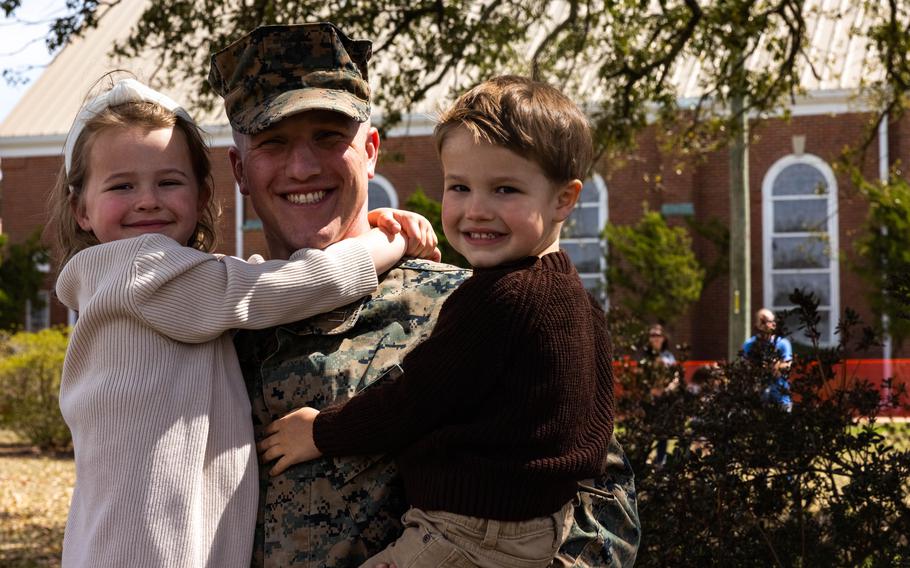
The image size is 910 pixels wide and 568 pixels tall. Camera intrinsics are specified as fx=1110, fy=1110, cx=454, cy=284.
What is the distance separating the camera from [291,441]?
2.37 m

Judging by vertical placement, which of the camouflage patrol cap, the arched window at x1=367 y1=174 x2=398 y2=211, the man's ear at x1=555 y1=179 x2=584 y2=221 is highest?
the arched window at x1=367 y1=174 x2=398 y2=211

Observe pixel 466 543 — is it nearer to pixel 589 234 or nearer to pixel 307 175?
pixel 307 175

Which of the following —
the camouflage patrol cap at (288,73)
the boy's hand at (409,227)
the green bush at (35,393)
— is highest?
the camouflage patrol cap at (288,73)

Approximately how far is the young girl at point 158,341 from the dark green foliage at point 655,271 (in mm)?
20696

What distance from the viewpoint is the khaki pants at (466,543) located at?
7.25 ft

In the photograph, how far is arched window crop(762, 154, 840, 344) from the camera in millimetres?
24875

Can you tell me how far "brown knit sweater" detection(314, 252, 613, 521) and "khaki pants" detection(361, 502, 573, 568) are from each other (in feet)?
0.08

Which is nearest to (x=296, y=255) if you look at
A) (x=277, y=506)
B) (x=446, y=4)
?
(x=277, y=506)

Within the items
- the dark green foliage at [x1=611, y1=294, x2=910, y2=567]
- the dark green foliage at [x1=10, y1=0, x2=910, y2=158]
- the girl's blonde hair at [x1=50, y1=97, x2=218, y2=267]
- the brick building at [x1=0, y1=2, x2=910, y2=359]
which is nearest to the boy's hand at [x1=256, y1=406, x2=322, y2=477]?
the girl's blonde hair at [x1=50, y1=97, x2=218, y2=267]

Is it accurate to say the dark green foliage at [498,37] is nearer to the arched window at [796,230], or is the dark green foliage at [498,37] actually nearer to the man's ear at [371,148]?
the man's ear at [371,148]

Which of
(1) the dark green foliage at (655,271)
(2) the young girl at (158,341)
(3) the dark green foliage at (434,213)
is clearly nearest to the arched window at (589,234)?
(1) the dark green foliage at (655,271)

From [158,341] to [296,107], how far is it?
628 mm

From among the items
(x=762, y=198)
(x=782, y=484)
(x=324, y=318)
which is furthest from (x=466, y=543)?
(x=762, y=198)

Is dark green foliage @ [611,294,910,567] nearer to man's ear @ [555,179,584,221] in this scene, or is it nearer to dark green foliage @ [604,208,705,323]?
man's ear @ [555,179,584,221]
